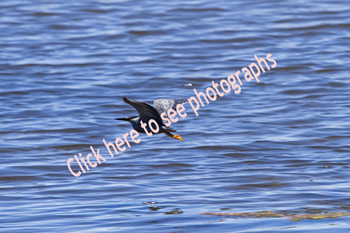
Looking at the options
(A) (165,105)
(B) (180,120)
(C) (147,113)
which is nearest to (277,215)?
(A) (165,105)

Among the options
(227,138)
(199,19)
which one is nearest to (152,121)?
(227,138)

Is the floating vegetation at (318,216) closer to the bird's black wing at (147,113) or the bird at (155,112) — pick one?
the bird at (155,112)

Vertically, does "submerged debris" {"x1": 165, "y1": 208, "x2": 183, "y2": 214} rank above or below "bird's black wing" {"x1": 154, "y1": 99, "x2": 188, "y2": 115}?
below

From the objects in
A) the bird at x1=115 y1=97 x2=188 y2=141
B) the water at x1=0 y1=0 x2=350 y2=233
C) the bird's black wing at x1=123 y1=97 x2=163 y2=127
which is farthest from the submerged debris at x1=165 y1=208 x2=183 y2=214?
the bird's black wing at x1=123 y1=97 x2=163 y2=127

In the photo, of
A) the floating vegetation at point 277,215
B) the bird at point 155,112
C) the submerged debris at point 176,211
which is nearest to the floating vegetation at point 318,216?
the floating vegetation at point 277,215

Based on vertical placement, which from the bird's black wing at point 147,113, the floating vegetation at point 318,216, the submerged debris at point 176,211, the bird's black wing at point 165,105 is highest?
the bird's black wing at point 165,105

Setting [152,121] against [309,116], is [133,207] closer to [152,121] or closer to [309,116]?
[152,121]

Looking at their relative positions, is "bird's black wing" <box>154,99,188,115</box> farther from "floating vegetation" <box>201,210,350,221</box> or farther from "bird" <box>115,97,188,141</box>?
"floating vegetation" <box>201,210,350,221</box>

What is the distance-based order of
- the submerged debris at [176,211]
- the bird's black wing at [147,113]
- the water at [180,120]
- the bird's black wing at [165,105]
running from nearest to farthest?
the bird's black wing at [147,113]
the bird's black wing at [165,105]
the submerged debris at [176,211]
the water at [180,120]
